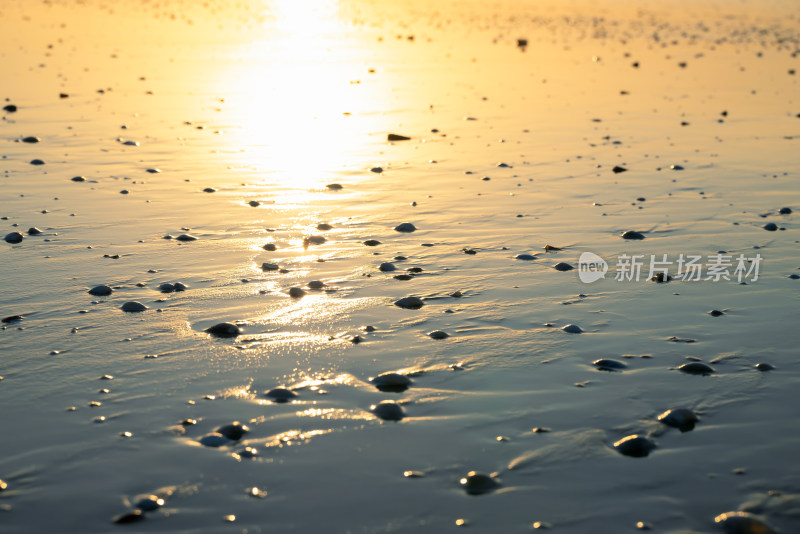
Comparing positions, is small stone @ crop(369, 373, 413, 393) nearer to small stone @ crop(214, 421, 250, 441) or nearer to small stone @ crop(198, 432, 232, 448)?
small stone @ crop(214, 421, 250, 441)

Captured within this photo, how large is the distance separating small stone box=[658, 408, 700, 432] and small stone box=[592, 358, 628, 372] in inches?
29.2

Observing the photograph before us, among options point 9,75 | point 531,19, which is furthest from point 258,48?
point 531,19

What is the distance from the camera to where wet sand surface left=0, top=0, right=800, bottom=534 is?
4.37 meters

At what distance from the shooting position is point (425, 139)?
14.5 m

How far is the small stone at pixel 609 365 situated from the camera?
582cm

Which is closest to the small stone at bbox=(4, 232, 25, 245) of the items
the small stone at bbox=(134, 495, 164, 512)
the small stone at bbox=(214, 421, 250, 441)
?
the small stone at bbox=(214, 421, 250, 441)

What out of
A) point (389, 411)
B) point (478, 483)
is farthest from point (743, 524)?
point (389, 411)

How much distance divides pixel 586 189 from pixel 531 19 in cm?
3004

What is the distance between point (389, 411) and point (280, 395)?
70 cm

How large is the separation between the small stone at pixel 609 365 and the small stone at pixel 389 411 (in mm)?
1478

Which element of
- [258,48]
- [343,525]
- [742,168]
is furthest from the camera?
[258,48]

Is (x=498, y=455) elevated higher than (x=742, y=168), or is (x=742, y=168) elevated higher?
(x=742, y=168)

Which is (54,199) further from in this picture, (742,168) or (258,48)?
(258,48)

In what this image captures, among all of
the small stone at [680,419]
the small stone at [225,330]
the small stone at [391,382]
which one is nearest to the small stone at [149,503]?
the small stone at [391,382]
